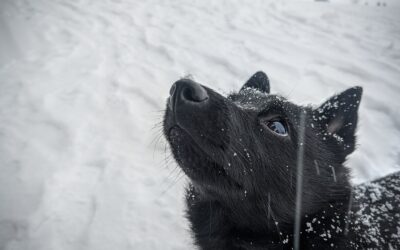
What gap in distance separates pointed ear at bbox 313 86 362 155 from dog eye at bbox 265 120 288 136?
0.50m

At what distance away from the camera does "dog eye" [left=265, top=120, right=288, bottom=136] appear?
189 centimetres

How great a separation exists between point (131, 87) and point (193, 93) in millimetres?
3439

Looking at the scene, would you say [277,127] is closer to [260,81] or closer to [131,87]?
[260,81]

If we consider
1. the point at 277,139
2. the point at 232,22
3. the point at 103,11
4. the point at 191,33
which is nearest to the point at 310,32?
the point at 232,22

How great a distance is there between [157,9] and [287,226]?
7.53 m

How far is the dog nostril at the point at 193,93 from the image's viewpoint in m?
1.47

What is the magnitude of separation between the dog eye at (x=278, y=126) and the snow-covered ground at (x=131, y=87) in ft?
2.46

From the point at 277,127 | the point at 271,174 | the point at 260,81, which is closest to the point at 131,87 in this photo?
the point at 260,81

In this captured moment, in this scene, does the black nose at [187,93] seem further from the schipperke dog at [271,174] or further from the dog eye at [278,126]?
the dog eye at [278,126]

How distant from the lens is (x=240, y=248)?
193 centimetres

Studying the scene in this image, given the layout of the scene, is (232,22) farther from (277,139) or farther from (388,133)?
(277,139)

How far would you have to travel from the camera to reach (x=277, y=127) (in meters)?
1.90

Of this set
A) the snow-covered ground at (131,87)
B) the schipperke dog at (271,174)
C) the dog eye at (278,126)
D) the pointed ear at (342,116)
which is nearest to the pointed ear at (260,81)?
the schipperke dog at (271,174)

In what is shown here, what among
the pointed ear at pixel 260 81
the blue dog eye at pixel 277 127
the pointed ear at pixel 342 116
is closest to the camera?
the blue dog eye at pixel 277 127
